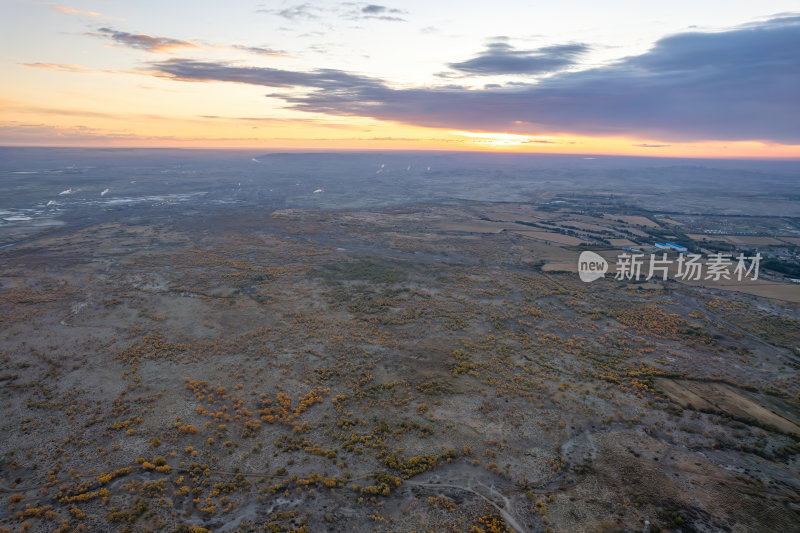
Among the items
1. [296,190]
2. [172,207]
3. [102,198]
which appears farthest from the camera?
[296,190]

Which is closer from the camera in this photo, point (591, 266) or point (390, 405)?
point (390, 405)

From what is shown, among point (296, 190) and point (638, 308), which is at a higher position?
point (296, 190)

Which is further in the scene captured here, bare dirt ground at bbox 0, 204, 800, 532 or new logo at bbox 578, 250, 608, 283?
new logo at bbox 578, 250, 608, 283

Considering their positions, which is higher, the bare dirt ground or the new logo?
the new logo

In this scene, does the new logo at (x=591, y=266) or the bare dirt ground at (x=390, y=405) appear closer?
the bare dirt ground at (x=390, y=405)

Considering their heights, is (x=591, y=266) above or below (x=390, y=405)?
above

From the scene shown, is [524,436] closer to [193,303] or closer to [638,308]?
[638,308]

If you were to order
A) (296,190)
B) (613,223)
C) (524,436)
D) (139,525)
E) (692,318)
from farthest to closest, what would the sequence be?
(296,190) < (613,223) < (692,318) < (524,436) < (139,525)

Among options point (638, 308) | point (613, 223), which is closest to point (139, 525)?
point (638, 308)

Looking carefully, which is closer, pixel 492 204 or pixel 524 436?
pixel 524 436

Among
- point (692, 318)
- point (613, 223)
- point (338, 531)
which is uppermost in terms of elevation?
point (613, 223)

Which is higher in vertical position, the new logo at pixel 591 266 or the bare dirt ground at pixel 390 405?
the new logo at pixel 591 266
